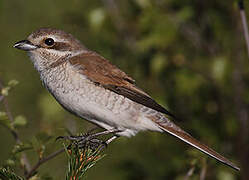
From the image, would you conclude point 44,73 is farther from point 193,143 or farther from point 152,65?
point 193,143

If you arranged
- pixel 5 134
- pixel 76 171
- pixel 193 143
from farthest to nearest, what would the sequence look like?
pixel 5 134 → pixel 193 143 → pixel 76 171

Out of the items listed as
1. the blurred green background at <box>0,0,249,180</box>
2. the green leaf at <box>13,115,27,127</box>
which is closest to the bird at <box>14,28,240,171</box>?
the blurred green background at <box>0,0,249,180</box>

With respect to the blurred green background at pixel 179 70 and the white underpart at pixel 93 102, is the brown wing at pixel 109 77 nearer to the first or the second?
the white underpart at pixel 93 102

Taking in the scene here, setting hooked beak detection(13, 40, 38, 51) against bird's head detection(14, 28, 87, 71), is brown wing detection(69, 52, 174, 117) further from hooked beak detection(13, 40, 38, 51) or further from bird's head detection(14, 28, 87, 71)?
hooked beak detection(13, 40, 38, 51)

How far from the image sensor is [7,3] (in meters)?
6.90

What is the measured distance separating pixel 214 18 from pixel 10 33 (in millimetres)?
3857

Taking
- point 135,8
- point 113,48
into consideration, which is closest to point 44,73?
point 113,48

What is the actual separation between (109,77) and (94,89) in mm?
193

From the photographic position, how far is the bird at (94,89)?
11.2ft

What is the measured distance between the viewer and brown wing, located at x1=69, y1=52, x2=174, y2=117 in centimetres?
355

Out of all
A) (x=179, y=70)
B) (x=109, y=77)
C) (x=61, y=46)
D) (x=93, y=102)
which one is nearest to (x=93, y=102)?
(x=93, y=102)

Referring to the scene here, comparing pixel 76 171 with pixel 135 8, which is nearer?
pixel 76 171

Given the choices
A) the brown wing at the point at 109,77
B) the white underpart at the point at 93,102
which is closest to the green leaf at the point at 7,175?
the white underpart at the point at 93,102

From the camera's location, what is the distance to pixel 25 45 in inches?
143
